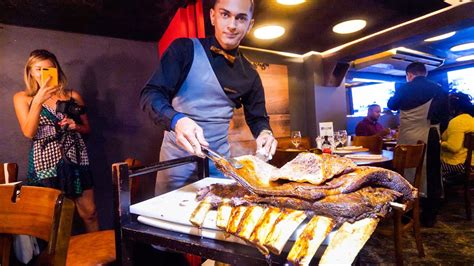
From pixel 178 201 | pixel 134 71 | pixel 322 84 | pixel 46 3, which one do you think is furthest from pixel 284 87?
pixel 178 201

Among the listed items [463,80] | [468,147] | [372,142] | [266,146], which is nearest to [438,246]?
[468,147]

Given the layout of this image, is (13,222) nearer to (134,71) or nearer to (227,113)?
(227,113)

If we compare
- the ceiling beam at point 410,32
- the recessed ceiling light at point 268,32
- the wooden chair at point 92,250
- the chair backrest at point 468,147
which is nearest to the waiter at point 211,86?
the wooden chair at point 92,250

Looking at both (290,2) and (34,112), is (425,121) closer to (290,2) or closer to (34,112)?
(290,2)

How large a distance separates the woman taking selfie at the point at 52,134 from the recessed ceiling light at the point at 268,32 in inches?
96.0

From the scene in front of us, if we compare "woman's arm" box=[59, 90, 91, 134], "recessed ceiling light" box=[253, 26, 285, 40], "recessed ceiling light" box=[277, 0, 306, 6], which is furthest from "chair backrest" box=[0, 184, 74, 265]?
"recessed ceiling light" box=[253, 26, 285, 40]

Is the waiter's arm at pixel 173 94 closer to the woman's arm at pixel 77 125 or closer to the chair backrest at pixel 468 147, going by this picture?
the woman's arm at pixel 77 125

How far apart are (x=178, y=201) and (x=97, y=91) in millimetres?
2735

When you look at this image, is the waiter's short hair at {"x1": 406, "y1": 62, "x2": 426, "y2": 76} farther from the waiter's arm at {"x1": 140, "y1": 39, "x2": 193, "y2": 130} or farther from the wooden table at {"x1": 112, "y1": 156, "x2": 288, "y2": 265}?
the wooden table at {"x1": 112, "y1": 156, "x2": 288, "y2": 265}

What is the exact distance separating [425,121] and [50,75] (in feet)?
12.7

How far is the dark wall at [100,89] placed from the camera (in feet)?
8.52

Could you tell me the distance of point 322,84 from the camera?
5.02 metres

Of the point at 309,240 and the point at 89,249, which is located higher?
the point at 309,240

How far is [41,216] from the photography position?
96cm
